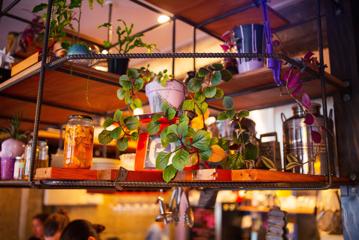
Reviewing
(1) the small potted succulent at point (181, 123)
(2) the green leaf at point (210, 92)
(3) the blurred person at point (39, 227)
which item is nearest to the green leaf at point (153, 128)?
(1) the small potted succulent at point (181, 123)

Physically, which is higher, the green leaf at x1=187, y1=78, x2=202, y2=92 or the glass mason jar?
the green leaf at x1=187, y1=78, x2=202, y2=92

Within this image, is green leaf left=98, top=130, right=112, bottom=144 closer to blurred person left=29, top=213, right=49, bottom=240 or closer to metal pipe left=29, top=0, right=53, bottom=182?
metal pipe left=29, top=0, right=53, bottom=182

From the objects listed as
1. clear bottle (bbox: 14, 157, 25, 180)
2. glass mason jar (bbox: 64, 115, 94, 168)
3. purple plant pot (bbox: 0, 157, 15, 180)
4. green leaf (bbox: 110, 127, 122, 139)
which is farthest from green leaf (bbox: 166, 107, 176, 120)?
purple plant pot (bbox: 0, 157, 15, 180)

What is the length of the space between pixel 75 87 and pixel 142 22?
5.80 feet

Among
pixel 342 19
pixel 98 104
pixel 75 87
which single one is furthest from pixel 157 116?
pixel 342 19

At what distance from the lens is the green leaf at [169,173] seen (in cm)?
114

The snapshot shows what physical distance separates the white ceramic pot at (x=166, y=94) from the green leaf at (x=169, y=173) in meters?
0.34

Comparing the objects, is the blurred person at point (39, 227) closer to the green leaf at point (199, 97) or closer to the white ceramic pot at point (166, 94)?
the white ceramic pot at point (166, 94)

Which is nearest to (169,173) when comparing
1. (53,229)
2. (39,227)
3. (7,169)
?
(7,169)

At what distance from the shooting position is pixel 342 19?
195 centimetres

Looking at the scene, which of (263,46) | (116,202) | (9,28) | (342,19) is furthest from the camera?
(116,202)

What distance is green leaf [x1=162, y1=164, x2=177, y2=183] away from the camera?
3.75ft

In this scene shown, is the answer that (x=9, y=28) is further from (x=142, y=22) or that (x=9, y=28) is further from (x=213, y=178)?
(x=213, y=178)

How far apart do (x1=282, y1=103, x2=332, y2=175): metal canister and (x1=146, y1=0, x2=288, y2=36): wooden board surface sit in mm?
700
